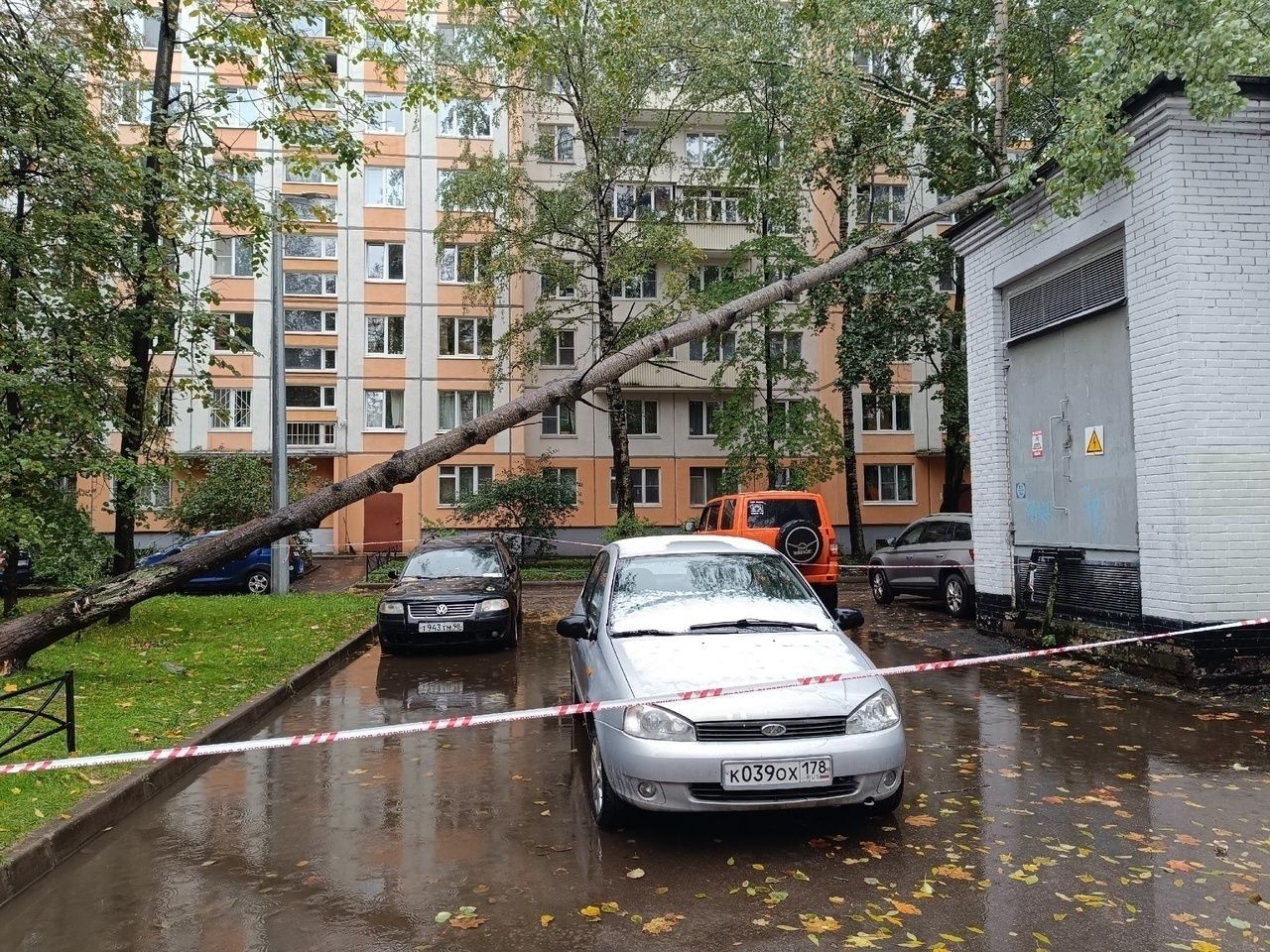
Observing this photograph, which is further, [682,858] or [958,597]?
[958,597]

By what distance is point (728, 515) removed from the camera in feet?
50.2

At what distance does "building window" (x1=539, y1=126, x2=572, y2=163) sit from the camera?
24516mm

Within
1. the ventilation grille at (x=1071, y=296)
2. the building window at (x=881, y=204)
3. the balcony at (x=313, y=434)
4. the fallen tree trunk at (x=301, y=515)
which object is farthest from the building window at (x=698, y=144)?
the fallen tree trunk at (x=301, y=515)

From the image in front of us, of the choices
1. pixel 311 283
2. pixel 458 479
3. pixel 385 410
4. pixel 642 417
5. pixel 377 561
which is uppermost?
pixel 311 283

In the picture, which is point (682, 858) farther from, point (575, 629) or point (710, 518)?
point (710, 518)

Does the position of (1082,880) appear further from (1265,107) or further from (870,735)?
(1265,107)

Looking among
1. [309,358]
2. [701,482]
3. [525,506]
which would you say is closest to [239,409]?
[309,358]

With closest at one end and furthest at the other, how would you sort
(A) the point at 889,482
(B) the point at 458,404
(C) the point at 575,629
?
(C) the point at 575,629
(B) the point at 458,404
(A) the point at 889,482

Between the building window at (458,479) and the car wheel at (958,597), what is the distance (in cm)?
2075

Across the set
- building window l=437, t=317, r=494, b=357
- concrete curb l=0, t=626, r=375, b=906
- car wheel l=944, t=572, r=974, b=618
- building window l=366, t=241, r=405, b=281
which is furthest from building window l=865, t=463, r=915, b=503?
concrete curb l=0, t=626, r=375, b=906

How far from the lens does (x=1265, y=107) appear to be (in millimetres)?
8312

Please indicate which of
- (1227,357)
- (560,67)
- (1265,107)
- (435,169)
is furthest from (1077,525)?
(435,169)

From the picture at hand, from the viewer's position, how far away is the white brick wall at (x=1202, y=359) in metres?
8.00

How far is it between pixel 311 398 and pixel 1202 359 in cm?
2943
